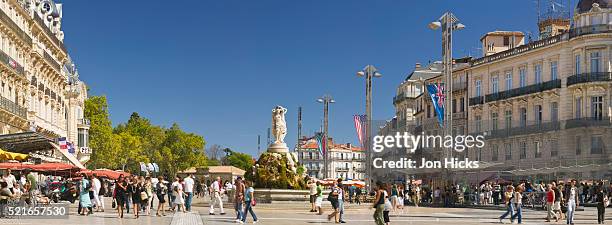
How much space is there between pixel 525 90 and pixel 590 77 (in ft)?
23.8

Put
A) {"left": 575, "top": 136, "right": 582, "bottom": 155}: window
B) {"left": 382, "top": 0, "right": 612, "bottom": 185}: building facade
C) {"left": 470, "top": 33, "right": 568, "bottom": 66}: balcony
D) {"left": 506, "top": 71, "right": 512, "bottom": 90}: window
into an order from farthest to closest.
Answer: {"left": 506, "top": 71, "right": 512, "bottom": 90}: window < {"left": 470, "top": 33, "right": 568, "bottom": 66}: balcony < {"left": 575, "top": 136, "right": 582, "bottom": 155}: window < {"left": 382, "top": 0, "right": 612, "bottom": 185}: building facade

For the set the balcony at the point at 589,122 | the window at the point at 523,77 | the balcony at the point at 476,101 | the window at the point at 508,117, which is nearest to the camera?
the balcony at the point at 589,122

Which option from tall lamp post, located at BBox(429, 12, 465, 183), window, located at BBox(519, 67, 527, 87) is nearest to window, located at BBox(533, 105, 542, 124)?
window, located at BBox(519, 67, 527, 87)

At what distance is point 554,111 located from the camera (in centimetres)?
6084

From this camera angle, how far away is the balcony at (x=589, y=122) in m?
56.1

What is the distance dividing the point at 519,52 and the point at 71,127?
38683mm

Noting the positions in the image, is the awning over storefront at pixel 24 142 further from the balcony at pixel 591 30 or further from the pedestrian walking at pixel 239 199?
the balcony at pixel 591 30

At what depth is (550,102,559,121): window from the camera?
198 feet

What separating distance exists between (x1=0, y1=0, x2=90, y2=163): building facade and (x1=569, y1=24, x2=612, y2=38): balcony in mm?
33176

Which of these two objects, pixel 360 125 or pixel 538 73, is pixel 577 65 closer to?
pixel 538 73

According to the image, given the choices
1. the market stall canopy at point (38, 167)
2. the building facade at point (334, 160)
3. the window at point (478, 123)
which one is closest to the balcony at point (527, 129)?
the window at point (478, 123)

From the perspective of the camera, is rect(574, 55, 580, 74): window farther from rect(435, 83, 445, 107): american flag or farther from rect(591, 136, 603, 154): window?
rect(435, 83, 445, 107): american flag

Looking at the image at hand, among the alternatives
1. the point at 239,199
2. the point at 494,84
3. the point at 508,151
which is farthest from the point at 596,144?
the point at 239,199

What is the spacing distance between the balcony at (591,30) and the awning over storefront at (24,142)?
33751 millimetres
